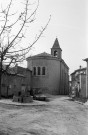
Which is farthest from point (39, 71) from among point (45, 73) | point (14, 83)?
point (14, 83)

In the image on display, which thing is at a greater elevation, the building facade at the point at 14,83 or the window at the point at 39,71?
the window at the point at 39,71

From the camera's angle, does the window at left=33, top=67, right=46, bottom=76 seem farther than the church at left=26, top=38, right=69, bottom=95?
Yes

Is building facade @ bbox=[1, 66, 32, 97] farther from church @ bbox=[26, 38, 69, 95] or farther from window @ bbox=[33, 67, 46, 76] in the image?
window @ bbox=[33, 67, 46, 76]

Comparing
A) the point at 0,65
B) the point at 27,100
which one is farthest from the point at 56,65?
the point at 0,65

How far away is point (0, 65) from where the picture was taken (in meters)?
7.36

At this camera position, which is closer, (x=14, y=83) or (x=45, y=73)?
(x=14, y=83)

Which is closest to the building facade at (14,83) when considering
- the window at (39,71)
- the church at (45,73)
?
the church at (45,73)

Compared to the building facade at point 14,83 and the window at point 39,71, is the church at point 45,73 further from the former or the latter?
the building facade at point 14,83

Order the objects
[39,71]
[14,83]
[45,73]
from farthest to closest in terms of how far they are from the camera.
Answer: [39,71], [45,73], [14,83]

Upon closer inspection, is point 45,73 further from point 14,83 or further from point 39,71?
point 14,83

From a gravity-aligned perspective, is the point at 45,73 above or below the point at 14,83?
above

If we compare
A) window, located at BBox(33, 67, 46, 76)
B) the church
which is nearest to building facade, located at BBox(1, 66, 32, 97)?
the church

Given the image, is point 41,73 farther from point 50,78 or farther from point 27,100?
point 27,100

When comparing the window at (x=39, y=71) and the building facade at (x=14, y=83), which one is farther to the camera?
the window at (x=39, y=71)
